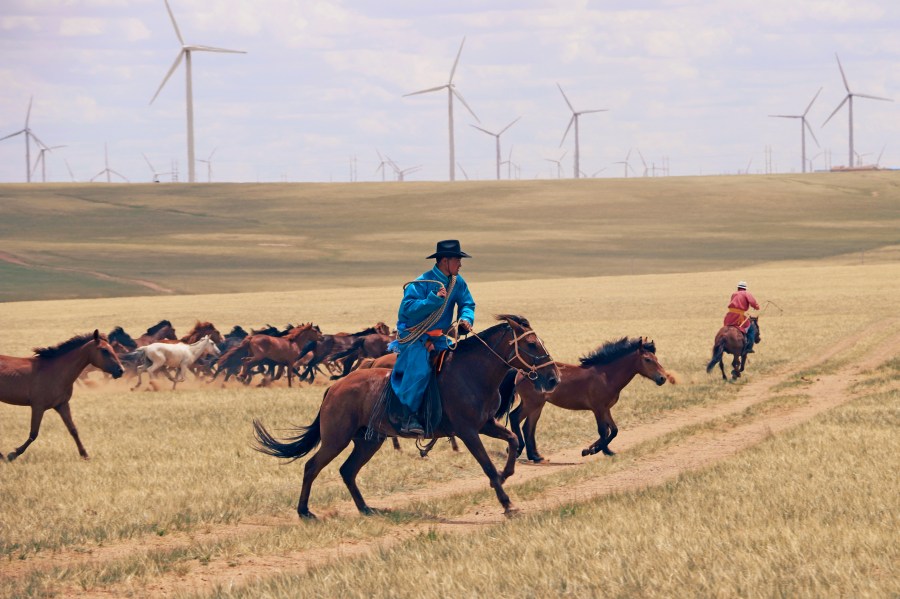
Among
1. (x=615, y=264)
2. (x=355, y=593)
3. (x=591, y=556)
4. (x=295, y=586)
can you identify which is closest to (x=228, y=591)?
(x=295, y=586)

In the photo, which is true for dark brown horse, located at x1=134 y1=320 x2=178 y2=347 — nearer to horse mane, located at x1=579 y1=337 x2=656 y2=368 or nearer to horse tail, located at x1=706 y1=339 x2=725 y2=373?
horse tail, located at x1=706 y1=339 x2=725 y2=373

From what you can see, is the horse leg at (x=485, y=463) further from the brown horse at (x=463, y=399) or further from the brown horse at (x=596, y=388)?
the brown horse at (x=596, y=388)

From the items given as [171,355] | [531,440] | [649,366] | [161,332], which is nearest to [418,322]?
[531,440]

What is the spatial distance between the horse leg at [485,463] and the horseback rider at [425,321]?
463 millimetres

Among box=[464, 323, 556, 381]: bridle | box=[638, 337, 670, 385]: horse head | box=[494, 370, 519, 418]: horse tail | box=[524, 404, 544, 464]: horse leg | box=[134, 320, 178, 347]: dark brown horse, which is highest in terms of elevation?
box=[464, 323, 556, 381]: bridle

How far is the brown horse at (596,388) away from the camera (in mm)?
15359

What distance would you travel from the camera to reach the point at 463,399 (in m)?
11.1

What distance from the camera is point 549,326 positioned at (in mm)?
41375

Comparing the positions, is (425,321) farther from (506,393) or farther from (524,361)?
(506,393)

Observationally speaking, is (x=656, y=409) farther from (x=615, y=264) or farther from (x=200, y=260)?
(x=200, y=260)

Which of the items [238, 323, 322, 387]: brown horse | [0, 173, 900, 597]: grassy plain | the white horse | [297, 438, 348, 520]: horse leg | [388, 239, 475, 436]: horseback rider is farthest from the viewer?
[238, 323, 322, 387]: brown horse

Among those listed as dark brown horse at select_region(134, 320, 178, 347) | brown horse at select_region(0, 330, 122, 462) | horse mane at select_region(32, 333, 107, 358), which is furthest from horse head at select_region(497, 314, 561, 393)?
dark brown horse at select_region(134, 320, 178, 347)

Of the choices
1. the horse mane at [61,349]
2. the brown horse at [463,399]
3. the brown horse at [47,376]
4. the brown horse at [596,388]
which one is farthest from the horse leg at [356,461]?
the horse mane at [61,349]

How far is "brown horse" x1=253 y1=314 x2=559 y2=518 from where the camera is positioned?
11109mm
